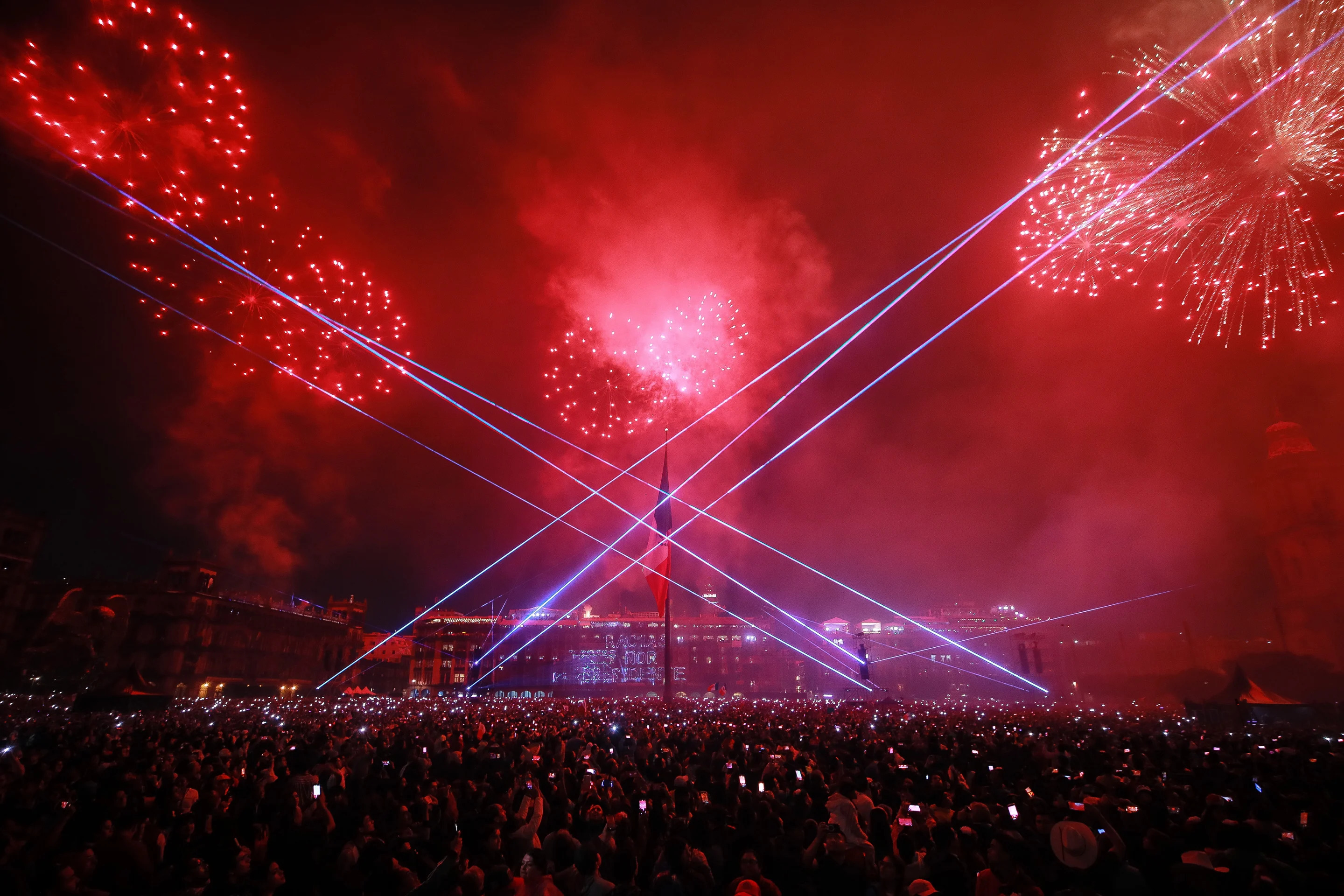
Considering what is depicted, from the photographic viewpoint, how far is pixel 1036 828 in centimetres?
671

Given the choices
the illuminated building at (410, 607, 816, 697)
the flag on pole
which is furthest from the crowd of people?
the illuminated building at (410, 607, 816, 697)

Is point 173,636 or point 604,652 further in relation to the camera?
point 604,652

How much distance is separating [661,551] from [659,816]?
29.0 m

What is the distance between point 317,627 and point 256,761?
8105cm

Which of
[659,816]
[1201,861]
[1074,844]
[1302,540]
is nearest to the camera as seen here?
[1201,861]

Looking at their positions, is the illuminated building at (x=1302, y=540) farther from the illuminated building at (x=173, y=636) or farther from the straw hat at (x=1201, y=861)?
the illuminated building at (x=173, y=636)

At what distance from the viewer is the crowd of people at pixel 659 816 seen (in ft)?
16.6

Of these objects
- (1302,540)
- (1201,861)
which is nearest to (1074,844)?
(1201,861)

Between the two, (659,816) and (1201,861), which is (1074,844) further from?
(659,816)

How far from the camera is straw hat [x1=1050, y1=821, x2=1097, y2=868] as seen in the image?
5637 mm

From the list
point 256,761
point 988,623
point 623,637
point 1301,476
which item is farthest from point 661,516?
point 988,623

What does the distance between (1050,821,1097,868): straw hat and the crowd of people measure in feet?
0.09

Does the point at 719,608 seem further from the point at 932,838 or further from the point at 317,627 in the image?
the point at 932,838

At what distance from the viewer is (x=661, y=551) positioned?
3606cm
